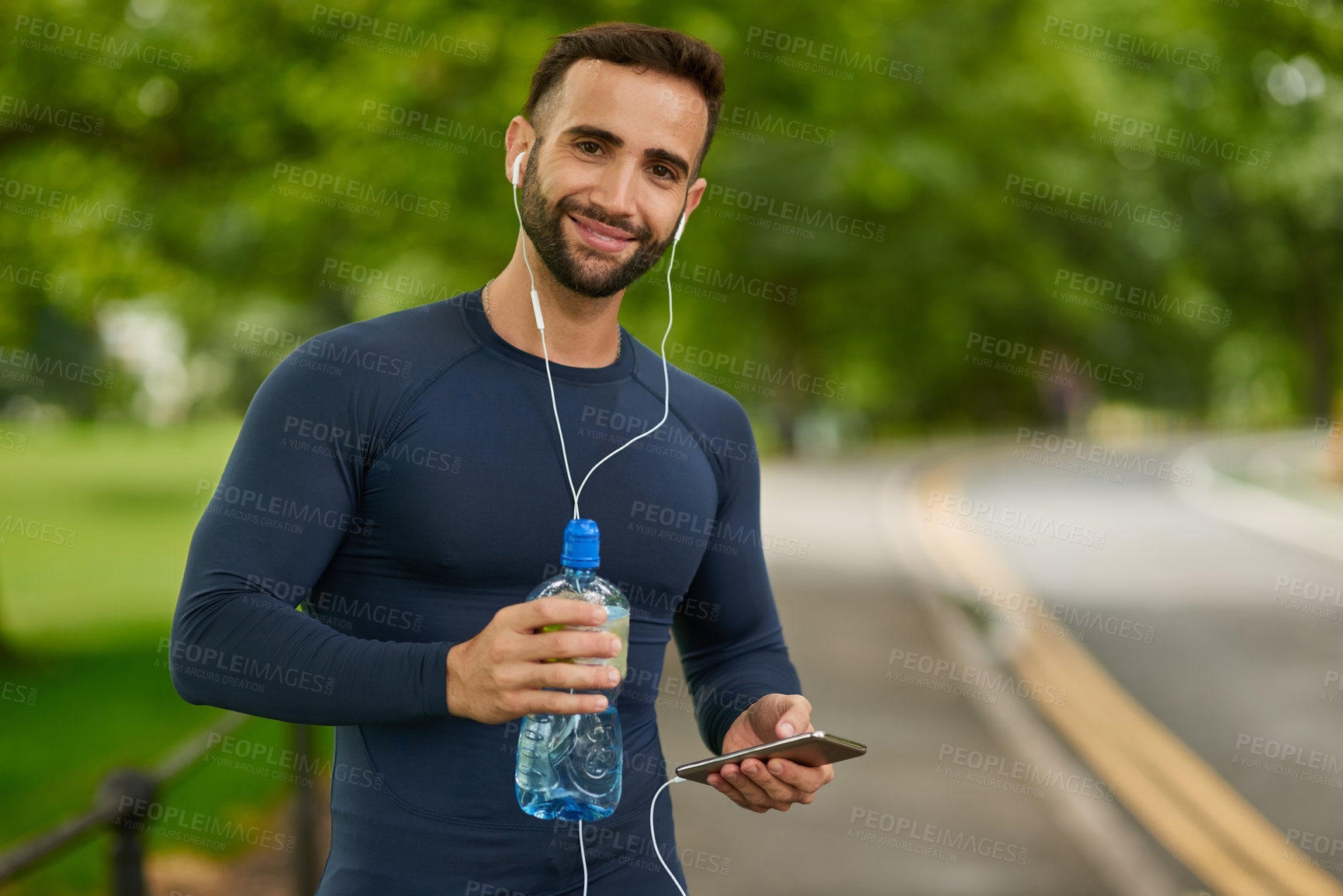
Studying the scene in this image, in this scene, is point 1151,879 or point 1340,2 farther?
point 1340,2

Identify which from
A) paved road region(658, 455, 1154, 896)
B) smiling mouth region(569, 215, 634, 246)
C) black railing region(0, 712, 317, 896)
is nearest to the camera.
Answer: smiling mouth region(569, 215, 634, 246)

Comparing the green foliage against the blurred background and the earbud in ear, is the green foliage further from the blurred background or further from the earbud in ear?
the earbud in ear

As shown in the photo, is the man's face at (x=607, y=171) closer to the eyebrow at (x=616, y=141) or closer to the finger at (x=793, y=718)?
the eyebrow at (x=616, y=141)

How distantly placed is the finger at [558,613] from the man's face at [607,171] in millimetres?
779

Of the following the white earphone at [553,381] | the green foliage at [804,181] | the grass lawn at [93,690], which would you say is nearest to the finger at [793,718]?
the white earphone at [553,381]

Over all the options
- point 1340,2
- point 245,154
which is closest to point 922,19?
point 1340,2

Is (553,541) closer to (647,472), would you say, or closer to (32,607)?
(647,472)

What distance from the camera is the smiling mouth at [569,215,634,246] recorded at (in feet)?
7.54

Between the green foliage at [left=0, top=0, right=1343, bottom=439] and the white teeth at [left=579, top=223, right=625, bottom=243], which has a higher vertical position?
the green foliage at [left=0, top=0, right=1343, bottom=439]

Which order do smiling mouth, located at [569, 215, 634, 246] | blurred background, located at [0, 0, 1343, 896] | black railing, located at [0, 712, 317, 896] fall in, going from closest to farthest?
1. smiling mouth, located at [569, 215, 634, 246]
2. black railing, located at [0, 712, 317, 896]
3. blurred background, located at [0, 0, 1343, 896]

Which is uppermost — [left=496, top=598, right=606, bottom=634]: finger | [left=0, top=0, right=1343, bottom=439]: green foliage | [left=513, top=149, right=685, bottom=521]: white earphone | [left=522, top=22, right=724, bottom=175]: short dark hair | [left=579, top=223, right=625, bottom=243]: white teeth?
[left=0, top=0, right=1343, bottom=439]: green foliage

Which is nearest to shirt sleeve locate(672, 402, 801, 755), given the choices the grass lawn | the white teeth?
the white teeth

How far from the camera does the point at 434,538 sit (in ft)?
6.98

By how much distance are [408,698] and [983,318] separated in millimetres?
39678
